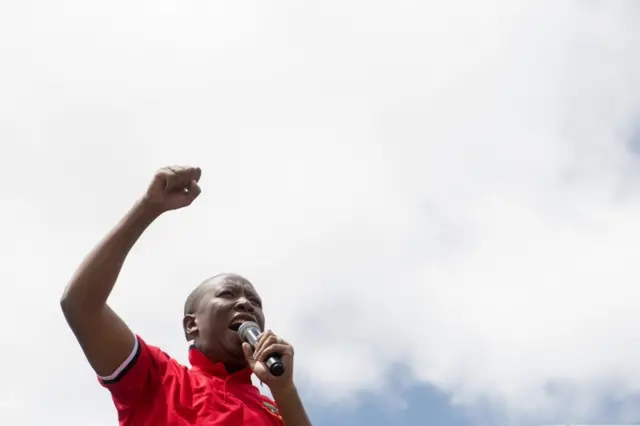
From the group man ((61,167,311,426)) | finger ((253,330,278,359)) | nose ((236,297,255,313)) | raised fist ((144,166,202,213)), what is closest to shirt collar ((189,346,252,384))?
man ((61,167,311,426))

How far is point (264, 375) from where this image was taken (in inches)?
192

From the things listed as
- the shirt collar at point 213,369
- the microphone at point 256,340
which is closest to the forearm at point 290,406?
the microphone at point 256,340

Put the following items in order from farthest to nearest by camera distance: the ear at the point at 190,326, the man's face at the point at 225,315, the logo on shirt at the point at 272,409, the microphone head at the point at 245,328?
the ear at the point at 190,326 < the man's face at the point at 225,315 < the logo on shirt at the point at 272,409 < the microphone head at the point at 245,328

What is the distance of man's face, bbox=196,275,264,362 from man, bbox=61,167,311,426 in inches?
0.6

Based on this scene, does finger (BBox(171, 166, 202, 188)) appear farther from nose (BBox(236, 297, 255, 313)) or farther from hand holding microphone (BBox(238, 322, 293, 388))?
nose (BBox(236, 297, 255, 313))

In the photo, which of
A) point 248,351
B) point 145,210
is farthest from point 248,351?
point 145,210

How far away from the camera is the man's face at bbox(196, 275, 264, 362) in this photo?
18.6ft

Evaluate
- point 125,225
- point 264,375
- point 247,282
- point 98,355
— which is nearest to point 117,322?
point 98,355

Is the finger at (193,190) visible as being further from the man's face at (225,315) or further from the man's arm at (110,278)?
the man's face at (225,315)

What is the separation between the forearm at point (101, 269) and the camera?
4.68 meters

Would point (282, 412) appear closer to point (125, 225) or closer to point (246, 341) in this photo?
point (246, 341)

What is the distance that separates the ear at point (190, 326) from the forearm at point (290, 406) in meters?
1.14

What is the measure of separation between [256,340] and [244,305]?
30.1 inches

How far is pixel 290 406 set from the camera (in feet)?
16.4
